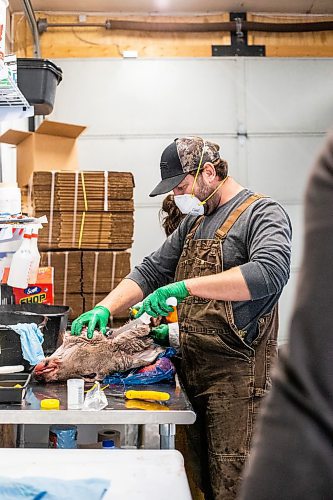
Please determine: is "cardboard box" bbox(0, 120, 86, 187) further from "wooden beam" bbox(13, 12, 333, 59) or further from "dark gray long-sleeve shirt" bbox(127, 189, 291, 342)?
"dark gray long-sleeve shirt" bbox(127, 189, 291, 342)

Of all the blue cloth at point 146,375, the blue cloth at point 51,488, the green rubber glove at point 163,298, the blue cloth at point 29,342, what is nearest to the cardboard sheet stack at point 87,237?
the green rubber glove at point 163,298

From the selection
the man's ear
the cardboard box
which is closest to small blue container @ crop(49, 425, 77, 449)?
the man's ear

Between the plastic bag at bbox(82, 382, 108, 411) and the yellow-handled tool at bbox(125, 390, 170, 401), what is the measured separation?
0.31 ft

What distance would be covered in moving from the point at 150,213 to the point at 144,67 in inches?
55.2

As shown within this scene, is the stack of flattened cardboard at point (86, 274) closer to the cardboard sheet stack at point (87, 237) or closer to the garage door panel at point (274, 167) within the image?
the cardboard sheet stack at point (87, 237)

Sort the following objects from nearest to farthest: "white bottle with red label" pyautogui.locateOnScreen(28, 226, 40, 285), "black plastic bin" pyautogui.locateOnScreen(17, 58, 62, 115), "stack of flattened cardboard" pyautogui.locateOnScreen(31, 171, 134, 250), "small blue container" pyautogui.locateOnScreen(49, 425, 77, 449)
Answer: "small blue container" pyautogui.locateOnScreen(49, 425, 77, 449) < "white bottle with red label" pyautogui.locateOnScreen(28, 226, 40, 285) < "black plastic bin" pyautogui.locateOnScreen(17, 58, 62, 115) < "stack of flattened cardboard" pyautogui.locateOnScreen(31, 171, 134, 250)

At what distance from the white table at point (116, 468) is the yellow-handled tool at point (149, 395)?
474mm

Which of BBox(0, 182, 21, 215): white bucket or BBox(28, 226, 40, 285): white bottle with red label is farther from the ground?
BBox(0, 182, 21, 215): white bucket

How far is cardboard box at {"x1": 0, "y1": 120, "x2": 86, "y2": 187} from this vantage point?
4.45 m

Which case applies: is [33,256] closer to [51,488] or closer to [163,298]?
[163,298]

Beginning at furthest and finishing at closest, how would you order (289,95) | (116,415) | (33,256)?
(289,95), (33,256), (116,415)

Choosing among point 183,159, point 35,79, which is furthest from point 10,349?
point 35,79

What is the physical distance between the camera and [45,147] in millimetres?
4512

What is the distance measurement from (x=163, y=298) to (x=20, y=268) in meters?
0.79
